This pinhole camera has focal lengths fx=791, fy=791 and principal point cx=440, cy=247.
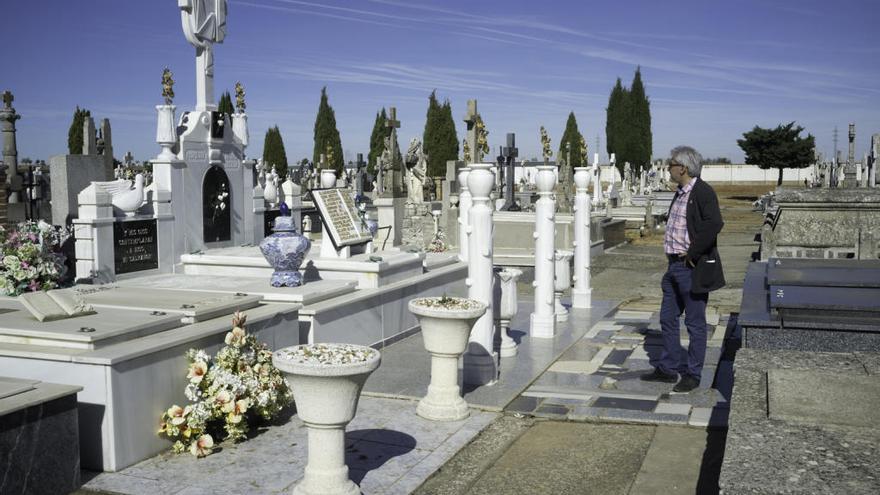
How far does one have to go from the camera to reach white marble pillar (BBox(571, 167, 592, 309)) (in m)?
11.2

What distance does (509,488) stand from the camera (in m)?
4.87

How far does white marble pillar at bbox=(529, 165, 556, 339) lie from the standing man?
2.46 meters

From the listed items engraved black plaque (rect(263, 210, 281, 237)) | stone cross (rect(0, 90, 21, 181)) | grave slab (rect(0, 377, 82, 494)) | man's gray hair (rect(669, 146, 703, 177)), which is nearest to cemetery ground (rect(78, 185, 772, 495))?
grave slab (rect(0, 377, 82, 494))

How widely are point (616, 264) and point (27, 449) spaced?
1599 centimetres

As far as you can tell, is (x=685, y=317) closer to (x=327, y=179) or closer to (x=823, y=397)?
(x=823, y=397)

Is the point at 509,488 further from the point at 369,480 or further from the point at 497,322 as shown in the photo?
the point at 497,322

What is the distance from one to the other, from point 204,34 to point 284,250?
14.1 feet

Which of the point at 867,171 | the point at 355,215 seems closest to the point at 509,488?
the point at 355,215

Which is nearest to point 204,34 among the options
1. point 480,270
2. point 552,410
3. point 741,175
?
point 480,270

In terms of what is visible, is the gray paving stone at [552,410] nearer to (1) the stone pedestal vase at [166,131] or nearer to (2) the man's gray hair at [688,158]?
(2) the man's gray hair at [688,158]

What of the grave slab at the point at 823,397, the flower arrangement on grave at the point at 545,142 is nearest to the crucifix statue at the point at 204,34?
the grave slab at the point at 823,397

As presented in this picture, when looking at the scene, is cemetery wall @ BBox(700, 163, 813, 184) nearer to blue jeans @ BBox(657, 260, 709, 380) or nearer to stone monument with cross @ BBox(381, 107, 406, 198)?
stone monument with cross @ BBox(381, 107, 406, 198)

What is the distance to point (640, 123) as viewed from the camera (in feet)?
208

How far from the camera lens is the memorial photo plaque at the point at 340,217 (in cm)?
909
